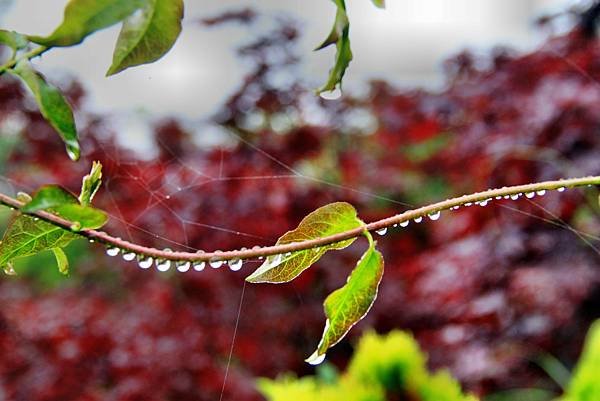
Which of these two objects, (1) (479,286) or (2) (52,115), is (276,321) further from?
(2) (52,115)

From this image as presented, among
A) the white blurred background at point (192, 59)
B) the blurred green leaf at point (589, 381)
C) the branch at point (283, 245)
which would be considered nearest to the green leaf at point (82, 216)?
the branch at point (283, 245)

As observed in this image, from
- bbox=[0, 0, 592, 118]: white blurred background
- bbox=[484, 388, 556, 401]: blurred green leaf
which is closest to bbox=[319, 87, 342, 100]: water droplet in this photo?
bbox=[0, 0, 592, 118]: white blurred background

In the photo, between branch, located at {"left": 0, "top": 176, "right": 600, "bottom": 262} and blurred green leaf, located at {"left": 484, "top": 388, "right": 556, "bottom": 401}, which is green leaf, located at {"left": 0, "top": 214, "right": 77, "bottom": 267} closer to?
branch, located at {"left": 0, "top": 176, "right": 600, "bottom": 262}

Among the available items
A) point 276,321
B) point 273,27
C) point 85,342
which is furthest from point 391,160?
point 85,342

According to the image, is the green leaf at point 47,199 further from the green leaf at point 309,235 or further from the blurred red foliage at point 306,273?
the blurred red foliage at point 306,273

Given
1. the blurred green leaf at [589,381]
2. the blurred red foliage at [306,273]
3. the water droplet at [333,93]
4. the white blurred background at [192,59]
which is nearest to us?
the water droplet at [333,93]

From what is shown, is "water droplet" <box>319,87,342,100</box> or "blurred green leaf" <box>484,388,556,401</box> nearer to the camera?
"water droplet" <box>319,87,342,100</box>

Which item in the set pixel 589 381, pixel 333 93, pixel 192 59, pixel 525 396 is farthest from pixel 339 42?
pixel 192 59
